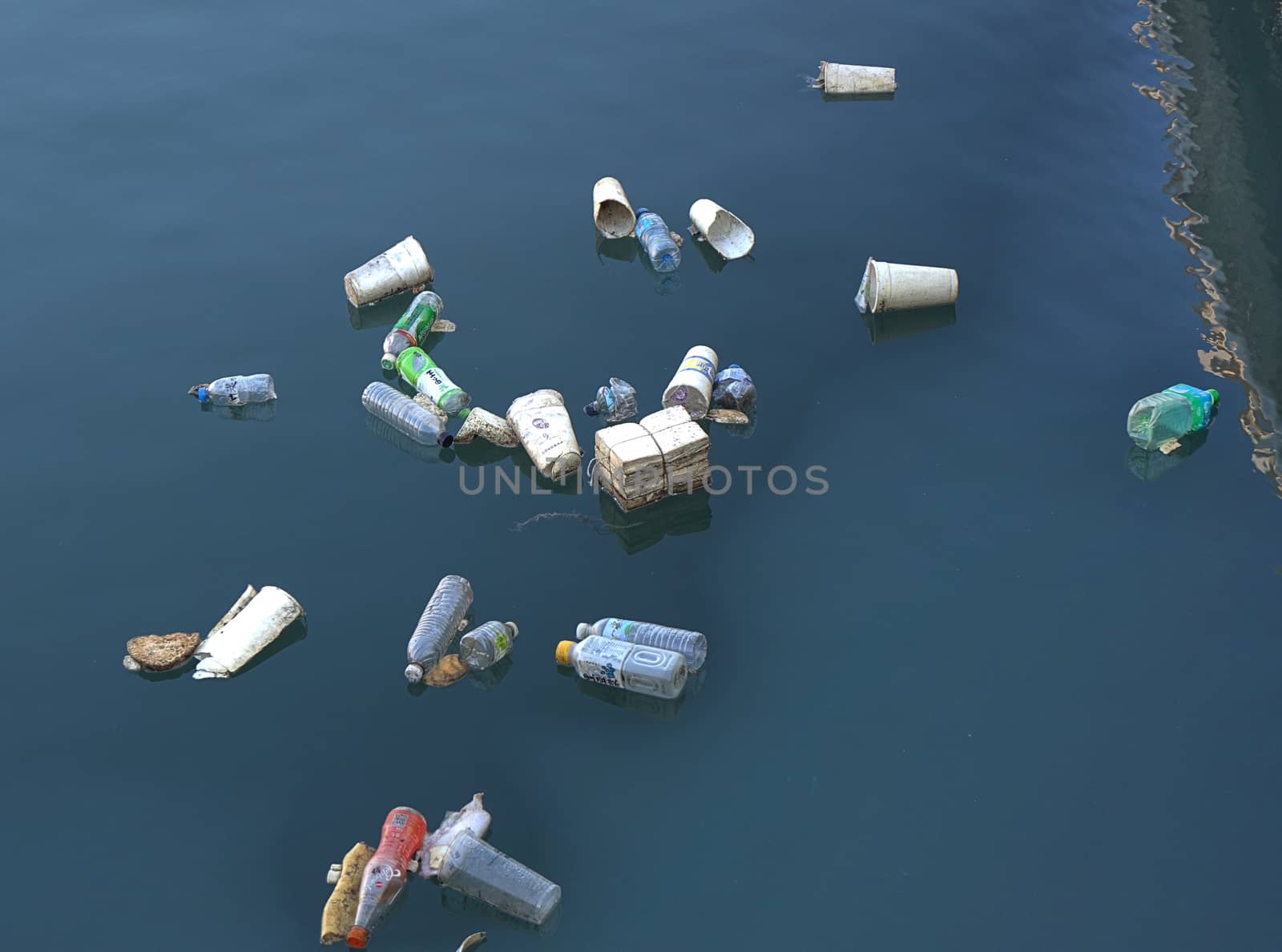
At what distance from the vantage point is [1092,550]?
45.9 ft

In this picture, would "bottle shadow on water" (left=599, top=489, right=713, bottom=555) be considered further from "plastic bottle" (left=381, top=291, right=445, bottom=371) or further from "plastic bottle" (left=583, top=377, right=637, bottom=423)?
"plastic bottle" (left=381, top=291, right=445, bottom=371)

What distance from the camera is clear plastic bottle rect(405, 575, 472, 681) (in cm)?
1245

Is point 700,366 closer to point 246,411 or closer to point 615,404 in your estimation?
point 615,404

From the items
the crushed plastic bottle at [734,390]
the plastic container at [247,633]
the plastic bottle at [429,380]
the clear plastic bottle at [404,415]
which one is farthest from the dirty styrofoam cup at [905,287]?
the plastic container at [247,633]

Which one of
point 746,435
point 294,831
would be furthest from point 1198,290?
point 294,831

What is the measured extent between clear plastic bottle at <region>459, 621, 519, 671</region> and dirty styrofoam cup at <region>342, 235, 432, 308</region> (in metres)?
6.96

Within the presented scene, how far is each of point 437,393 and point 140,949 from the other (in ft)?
25.5

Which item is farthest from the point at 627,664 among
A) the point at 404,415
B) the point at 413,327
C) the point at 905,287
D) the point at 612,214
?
the point at 612,214

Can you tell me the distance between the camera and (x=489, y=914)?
10.6 m

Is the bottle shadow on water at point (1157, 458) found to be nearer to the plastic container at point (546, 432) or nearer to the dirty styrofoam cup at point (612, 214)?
the plastic container at point (546, 432)

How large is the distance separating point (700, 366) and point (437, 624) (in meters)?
5.31

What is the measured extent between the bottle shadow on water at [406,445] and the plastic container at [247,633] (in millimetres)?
3008

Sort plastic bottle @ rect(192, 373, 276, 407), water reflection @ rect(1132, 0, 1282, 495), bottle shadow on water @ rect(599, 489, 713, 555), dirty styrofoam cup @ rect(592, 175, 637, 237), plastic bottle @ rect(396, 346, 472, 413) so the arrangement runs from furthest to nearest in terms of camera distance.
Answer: dirty styrofoam cup @ rect(592, 175, 637, 237) → water reflection @ rect(1132, 0, 1282, 495) → plastic bottle @ rect(192, 373, 276, 407) → plastic bottle @ rect(396, 346, 472, 413) → bottle shadow on water @ rect(599, 489, 713, 555)

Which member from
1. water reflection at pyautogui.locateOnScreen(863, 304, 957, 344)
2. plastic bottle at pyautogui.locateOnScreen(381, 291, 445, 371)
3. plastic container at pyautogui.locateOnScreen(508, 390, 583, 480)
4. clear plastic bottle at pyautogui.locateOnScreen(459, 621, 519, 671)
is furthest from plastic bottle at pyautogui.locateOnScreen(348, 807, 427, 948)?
water reflection at pyautogui.locateOnScreen(863, 304, 957, 344)
